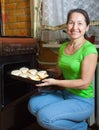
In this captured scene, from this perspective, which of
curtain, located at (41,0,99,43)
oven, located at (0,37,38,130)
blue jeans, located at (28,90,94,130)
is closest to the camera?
blue jeans, located at (28,90,94,130)

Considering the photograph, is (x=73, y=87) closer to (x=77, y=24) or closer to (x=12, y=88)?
(x=77, y=24)

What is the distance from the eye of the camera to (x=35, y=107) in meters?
1.42

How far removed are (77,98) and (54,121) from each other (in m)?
0.22

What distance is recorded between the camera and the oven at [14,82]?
1.61m

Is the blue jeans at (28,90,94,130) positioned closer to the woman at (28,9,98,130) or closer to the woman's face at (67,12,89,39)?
the woman at (28,9,98,130)

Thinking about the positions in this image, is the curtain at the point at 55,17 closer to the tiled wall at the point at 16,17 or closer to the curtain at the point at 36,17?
the curtain at the point at 36,17

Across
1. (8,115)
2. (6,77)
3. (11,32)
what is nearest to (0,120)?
(8,115)

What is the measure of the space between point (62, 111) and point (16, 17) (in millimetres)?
1357

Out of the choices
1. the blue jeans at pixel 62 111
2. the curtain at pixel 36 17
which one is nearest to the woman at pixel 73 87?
the blue jeans at pixel 62 111

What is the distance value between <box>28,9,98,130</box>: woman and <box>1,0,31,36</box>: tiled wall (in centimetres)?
91

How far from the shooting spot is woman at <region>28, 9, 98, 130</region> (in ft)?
4.24

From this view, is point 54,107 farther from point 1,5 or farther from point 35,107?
point 1,5

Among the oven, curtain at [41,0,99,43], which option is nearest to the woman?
the oven

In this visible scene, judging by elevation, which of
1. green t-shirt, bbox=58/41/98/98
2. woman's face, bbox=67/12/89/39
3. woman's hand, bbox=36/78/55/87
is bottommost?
woman's hand, bbox=36/78/55/87
